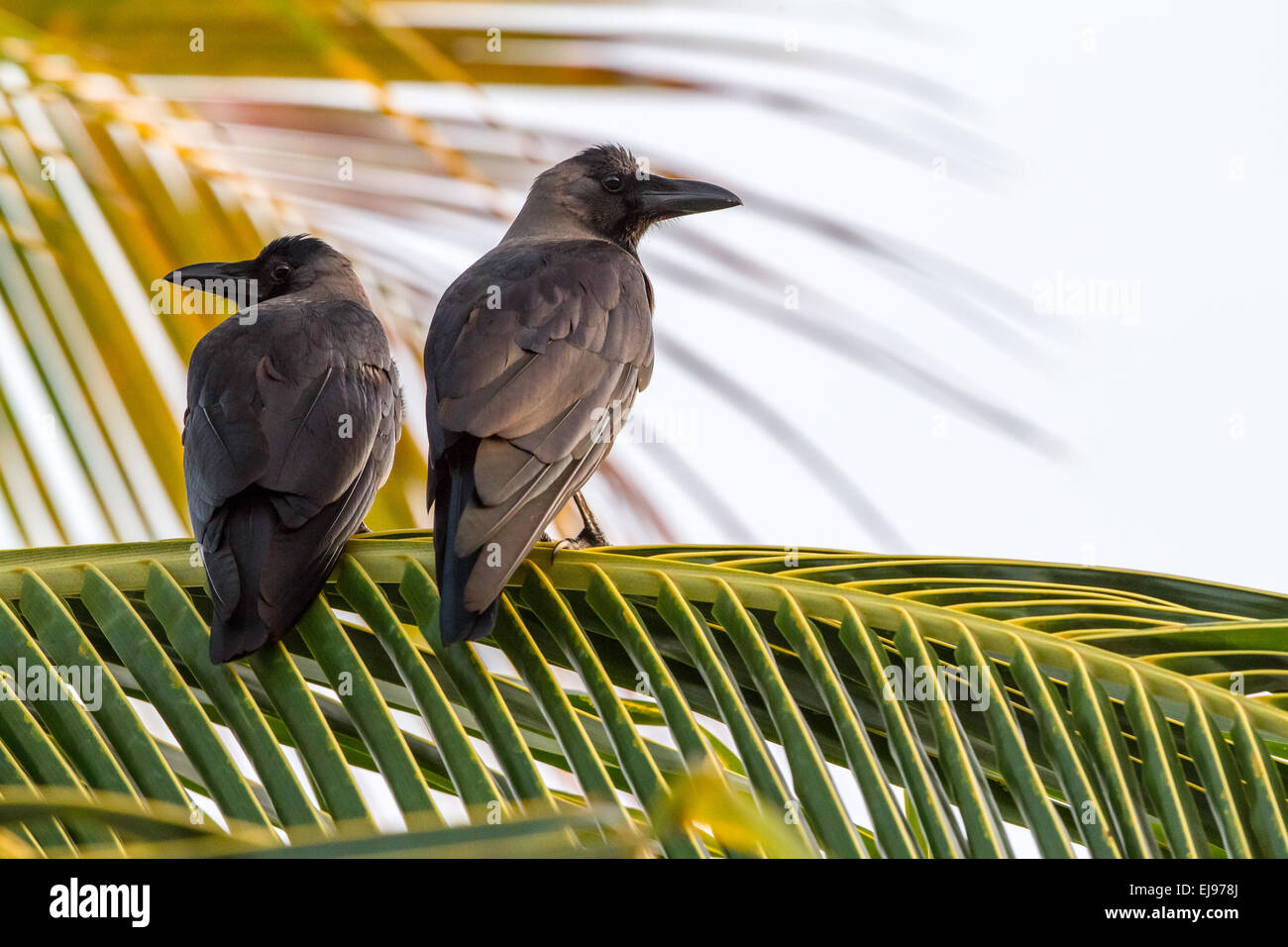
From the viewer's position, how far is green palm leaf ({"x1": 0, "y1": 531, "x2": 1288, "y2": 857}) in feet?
4.36

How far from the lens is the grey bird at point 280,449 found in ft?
5.47

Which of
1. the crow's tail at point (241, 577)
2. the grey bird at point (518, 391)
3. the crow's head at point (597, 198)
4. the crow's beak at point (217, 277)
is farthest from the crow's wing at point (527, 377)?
the crow's beak at point (217, 277)

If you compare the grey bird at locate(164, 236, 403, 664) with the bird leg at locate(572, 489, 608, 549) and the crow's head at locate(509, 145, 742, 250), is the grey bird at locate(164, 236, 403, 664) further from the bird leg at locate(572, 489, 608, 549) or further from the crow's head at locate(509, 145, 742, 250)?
the crow's head at locate(509, 145, 742, 250)

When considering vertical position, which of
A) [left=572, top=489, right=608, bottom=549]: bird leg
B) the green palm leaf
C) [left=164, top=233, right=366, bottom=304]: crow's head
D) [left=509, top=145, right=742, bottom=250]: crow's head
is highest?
[left=509, top=145, right=742, bottom=250]: crow's head

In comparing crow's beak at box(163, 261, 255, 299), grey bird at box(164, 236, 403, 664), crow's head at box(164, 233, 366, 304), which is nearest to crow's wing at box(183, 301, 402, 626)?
grey bird at box(164, 236, 403, 664)

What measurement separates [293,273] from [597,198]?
80cm

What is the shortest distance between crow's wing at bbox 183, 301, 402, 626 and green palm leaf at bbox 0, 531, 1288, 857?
0.06 meters

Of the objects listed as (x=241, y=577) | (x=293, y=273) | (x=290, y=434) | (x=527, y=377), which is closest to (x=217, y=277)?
(x=293, y=273)

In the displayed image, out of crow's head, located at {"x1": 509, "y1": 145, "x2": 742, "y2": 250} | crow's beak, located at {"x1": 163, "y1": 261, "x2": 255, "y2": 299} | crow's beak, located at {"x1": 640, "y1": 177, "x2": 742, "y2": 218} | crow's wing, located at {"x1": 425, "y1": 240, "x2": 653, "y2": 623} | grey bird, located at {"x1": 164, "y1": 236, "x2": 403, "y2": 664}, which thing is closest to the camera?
grey bird, located at {"x1": 164, "y1": 236, "x2": 403, "y2": 664}

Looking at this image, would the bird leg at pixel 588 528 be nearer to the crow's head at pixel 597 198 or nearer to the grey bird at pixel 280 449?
the grey bird at pixel 280 449

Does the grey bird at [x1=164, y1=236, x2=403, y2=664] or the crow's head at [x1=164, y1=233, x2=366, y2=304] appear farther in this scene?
the crow's head at [x1=164, y1=233, x2=366, y2=304]

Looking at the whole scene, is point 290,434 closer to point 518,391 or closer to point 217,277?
→ point 518,391
